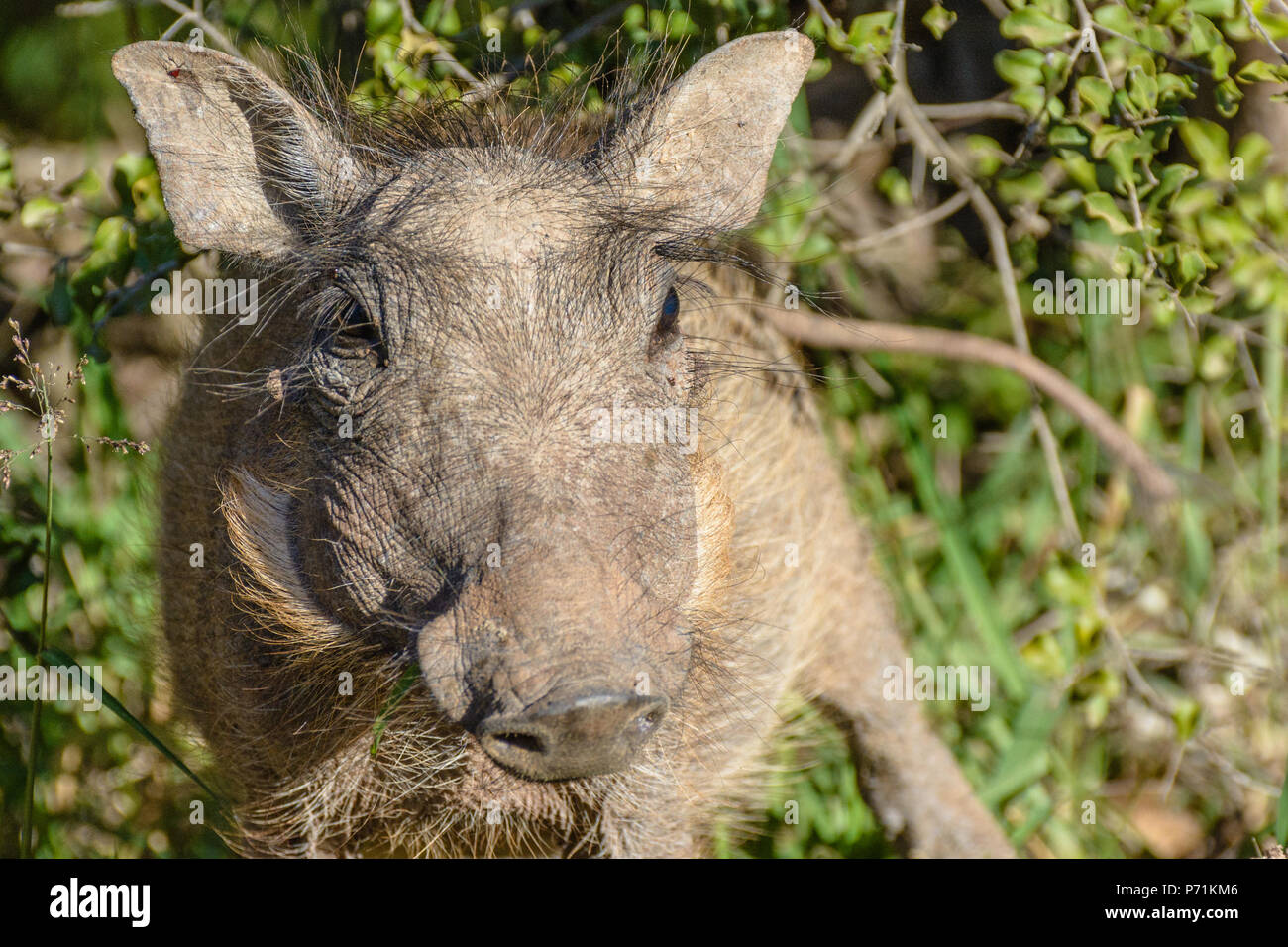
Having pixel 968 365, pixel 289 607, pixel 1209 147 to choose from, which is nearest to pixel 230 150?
pixel 289 607

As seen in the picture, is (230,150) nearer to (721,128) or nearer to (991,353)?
(721,128)

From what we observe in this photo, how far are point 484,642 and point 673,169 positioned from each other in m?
1.23

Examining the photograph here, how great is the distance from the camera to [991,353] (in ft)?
10.7

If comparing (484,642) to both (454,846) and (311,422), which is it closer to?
(311,422)

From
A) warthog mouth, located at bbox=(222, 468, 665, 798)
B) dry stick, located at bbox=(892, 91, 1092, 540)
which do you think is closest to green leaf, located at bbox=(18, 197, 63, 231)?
warthog mouth, located at bbox=(222, 468, 665, 798)

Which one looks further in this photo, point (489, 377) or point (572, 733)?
point (489, 377)

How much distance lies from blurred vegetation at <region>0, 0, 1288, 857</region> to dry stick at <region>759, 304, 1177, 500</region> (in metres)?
0.13

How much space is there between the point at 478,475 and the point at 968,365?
2676 millimetres

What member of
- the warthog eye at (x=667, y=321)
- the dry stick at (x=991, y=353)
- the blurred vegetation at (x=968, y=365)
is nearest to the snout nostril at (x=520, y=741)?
the warthog eye at (x=667, y=321)

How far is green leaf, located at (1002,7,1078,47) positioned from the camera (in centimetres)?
258

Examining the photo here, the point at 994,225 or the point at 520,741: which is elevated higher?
the point at 994,225

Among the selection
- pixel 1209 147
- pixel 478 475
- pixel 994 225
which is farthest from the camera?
pixel 994 225

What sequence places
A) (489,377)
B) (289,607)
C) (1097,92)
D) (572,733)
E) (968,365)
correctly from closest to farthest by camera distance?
(572,733) → (489,377) → (289,607) → (1097,92) → (968,365)
